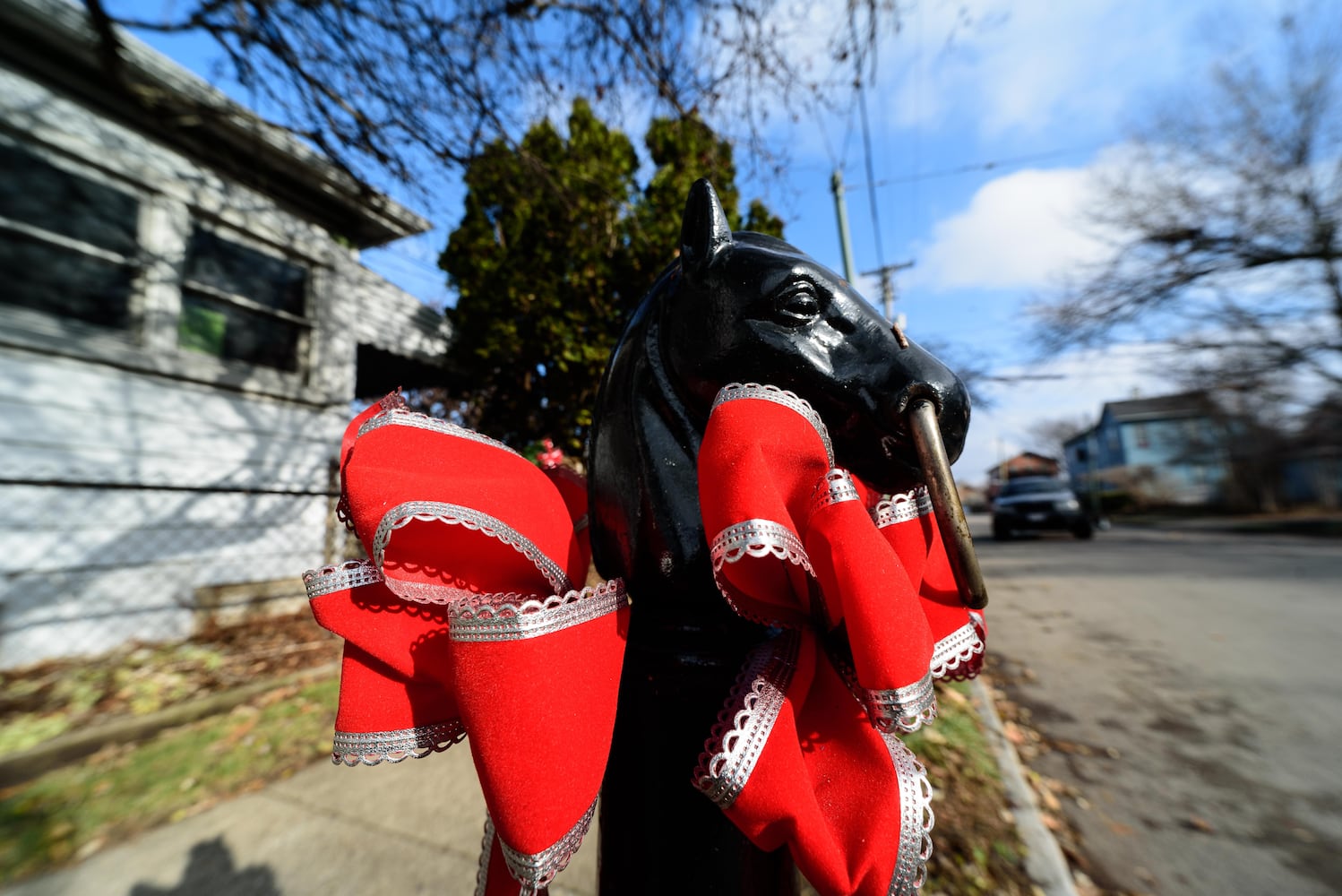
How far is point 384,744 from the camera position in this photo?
2.21 feet

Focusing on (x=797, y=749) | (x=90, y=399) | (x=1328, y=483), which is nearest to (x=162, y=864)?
(x=797, y=749)

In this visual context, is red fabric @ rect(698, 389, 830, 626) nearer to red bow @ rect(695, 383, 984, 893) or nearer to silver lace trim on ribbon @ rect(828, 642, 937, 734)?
red bow @ rect(695, 383, 984, 893)

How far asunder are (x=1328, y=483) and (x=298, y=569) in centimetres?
3481

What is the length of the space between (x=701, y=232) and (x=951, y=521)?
1.53ft

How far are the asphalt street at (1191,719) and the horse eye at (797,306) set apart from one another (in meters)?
2.64

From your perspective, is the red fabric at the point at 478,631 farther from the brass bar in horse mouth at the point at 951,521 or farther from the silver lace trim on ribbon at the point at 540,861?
the brass bar in horse mouth at the point at 951,521

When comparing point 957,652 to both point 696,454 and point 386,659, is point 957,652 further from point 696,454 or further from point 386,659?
point 386,659

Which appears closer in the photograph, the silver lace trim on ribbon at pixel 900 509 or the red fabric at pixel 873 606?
the red fabric at pixel 873 606

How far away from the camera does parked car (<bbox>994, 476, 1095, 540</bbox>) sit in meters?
13.8

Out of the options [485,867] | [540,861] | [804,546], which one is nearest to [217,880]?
[485,867]

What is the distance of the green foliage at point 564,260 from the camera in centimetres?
521

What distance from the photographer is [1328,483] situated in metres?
23.1

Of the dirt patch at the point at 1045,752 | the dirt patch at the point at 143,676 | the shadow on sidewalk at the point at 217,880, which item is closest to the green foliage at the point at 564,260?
the dirt patch at the point at 143,676

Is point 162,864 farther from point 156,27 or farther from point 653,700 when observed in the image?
point 156,27
